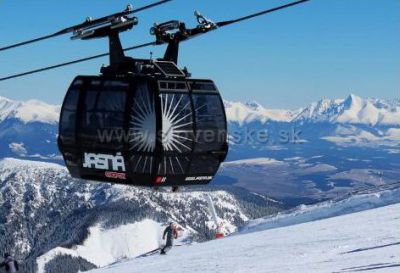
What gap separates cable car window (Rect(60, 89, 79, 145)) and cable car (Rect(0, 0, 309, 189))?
0.03m

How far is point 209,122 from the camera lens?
15414mm

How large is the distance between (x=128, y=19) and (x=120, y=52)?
1.91m

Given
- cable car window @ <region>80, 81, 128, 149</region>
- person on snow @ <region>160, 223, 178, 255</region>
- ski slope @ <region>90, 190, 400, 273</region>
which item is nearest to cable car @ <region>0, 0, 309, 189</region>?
cable car window @ <region>80, 81, 128, 149</region>

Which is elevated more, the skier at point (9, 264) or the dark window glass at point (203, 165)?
the dark window glass at point (203, 165)

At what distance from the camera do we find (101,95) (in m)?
15.4

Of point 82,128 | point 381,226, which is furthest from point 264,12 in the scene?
point 381,226

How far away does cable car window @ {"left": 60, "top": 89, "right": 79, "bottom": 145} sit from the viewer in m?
16.0

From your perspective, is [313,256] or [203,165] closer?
[203,165]

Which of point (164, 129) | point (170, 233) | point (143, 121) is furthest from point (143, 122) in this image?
point (170, 233)

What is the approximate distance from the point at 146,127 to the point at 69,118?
9.20ft

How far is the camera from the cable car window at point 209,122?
1518cm

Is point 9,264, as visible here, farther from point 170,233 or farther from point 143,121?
point 143,121

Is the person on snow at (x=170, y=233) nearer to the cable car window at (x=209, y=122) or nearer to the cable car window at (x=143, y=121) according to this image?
the cable car window at (x=209, y=122)

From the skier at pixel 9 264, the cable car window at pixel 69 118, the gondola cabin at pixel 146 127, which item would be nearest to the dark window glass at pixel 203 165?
the gondola cabin at pixel 146 127
